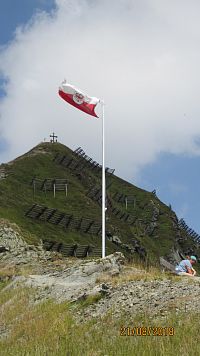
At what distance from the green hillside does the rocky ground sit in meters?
22.3

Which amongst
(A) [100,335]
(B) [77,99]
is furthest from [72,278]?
(B) [77,99]

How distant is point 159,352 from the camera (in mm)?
9336

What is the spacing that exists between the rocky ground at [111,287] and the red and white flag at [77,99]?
32.1ft

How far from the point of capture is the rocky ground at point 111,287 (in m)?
13.2

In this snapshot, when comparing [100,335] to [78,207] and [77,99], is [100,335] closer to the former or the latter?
[77,99]

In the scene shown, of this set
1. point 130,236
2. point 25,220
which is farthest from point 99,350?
point 130,236

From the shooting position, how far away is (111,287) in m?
16.3

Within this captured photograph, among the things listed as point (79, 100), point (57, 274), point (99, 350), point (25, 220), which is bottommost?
point (99, 350)

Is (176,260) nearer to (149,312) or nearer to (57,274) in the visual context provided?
(57,274)

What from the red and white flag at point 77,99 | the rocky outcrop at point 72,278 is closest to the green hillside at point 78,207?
the red and white flag at point 77,99

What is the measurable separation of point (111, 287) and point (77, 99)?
17681 millimetres

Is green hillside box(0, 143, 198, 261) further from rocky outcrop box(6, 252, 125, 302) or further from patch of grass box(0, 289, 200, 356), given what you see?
patch of grass box(0, 289, 200, 356)

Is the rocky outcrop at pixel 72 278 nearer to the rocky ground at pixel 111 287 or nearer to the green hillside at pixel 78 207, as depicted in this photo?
the rocky ground at pixel 111 287

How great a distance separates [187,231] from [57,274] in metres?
95.7
